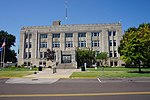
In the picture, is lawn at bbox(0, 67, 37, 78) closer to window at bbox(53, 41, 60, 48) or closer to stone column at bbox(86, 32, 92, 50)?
window at bbox(53, 41, 60, 48)

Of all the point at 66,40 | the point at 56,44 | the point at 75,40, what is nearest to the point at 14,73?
the point at 56,44

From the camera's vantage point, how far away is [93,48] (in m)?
69.2

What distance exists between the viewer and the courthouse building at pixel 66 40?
67.9 metres

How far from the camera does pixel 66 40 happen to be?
233ft

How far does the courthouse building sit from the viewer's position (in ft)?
223

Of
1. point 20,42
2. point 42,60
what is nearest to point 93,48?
point 42,60

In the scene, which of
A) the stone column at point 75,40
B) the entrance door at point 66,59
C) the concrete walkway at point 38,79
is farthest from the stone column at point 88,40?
the concrete walkway at point 38,79

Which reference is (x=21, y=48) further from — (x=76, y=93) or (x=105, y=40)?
(x=76, y=93)

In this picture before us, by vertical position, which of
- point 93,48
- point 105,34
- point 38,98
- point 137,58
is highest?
point 105,34

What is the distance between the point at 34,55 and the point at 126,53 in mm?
42469

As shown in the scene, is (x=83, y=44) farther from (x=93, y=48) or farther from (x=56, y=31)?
(x=56, y=31)

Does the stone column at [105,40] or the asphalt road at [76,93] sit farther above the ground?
the stone column at [105,40]

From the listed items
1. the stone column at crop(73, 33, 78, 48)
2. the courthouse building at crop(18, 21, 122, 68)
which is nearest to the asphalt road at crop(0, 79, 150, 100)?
the courthouse building at crop(18, 21, 122, 68)

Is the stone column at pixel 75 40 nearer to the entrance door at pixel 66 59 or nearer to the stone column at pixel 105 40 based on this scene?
the entrance door at pixel 66 59
